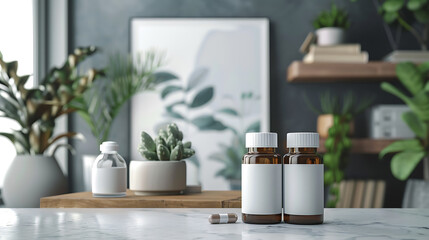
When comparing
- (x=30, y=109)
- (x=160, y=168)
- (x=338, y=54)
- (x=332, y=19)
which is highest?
(x=332, y=19)

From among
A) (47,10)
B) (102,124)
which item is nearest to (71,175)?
(102,124)

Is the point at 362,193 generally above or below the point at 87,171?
below

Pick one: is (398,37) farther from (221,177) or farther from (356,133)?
(221,177)

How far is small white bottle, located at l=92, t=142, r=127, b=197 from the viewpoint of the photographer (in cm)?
127

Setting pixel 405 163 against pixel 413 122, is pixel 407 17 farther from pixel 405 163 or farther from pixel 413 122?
pixel 405 163

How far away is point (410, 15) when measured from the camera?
3.15 meters

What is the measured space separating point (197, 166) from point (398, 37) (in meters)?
1.54

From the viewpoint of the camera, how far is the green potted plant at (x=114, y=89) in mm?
2998

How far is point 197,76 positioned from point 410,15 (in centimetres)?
142

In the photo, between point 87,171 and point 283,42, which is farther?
point 283,42

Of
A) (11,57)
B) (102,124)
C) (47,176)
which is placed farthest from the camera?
(102,124)

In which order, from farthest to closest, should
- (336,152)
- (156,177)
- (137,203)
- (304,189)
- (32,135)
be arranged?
(336,152) → (32,135) → (156,177) → (137,203) → (304,189)

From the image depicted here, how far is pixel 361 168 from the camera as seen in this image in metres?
3.14

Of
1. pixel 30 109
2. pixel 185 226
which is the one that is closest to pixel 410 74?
pixel 30 109
